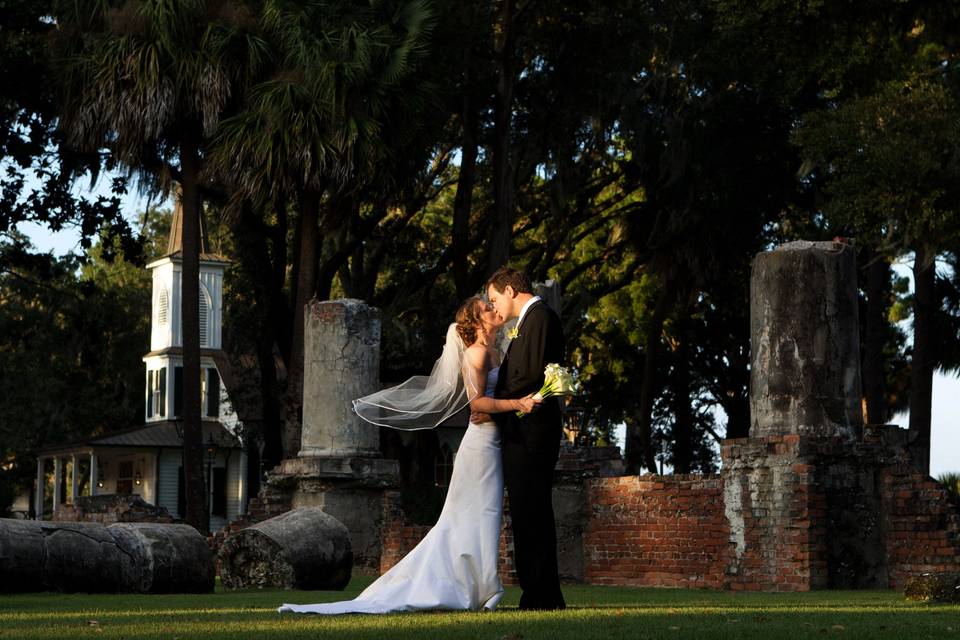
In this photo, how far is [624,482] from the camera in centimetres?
1631

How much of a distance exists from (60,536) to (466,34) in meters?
15.8

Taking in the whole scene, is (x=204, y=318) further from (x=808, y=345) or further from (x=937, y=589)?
(x=937, y=589)

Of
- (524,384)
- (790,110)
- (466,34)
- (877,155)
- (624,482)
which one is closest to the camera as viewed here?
(524,384)

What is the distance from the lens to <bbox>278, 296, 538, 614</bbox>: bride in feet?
29.4

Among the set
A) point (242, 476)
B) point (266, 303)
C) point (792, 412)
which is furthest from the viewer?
point (242, 476)

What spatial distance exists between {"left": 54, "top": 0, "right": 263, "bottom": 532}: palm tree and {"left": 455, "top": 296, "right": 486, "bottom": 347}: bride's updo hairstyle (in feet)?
44.9

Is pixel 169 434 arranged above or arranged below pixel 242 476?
above

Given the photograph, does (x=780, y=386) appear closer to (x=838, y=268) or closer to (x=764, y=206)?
(x=838, y=268)

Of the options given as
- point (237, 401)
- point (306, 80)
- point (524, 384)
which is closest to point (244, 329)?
point (237, 401)

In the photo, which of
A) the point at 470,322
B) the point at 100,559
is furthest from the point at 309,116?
the point at 470,322

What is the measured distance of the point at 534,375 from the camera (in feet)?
29.2

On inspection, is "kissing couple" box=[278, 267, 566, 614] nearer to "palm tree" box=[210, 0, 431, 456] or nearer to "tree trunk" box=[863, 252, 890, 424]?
"palm tree" box=[210, 0, 431, 456]

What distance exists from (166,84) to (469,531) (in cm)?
1468

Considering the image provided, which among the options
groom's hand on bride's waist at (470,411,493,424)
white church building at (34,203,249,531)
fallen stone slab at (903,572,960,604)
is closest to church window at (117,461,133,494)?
white church building at (34,203,249,531)
